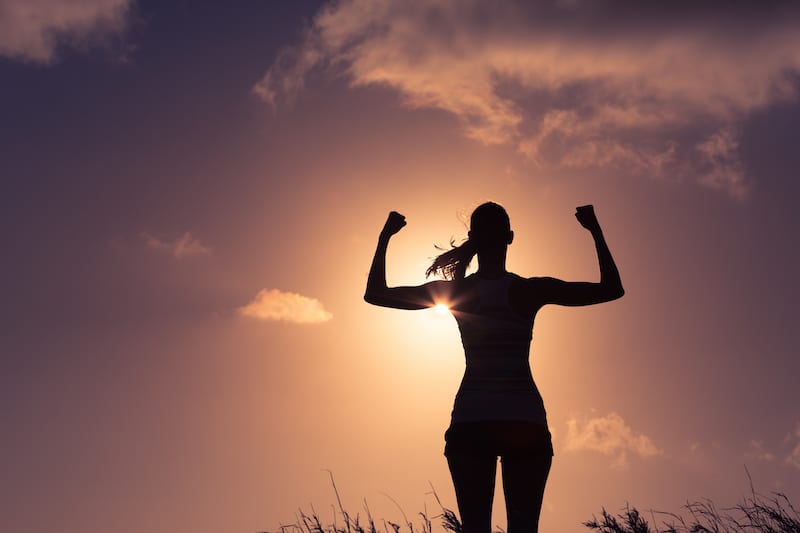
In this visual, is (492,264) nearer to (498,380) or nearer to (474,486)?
(498,380)

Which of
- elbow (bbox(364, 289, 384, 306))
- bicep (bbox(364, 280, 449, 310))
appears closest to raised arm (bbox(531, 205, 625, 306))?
bicep (bbox(364, 280, 449, 310))

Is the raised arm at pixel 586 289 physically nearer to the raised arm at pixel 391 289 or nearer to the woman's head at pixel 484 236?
the woman's head at pixel 484 236

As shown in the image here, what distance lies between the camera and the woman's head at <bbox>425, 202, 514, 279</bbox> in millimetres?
4797

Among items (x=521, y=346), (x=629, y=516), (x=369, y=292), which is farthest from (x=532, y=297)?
(x=629, y=516)

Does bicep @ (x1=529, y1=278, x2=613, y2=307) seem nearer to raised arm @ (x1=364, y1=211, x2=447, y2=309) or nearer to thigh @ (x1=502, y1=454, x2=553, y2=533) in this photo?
raised arm @ (x1=364, y1=211, x2=447, y2=309)

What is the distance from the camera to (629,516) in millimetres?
6652

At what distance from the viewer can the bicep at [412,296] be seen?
15.8 ft

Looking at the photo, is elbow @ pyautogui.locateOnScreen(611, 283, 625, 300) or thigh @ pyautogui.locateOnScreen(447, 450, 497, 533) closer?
thigh @ pyautogui.locateOnScreen(447, 450, 497, 533)

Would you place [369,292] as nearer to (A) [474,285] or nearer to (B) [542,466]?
(A) [474,285]

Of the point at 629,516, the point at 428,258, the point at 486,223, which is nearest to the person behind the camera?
the point at 486,223

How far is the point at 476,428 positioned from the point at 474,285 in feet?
2.61

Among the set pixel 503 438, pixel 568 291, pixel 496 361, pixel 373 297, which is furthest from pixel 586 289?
pixel 373 297

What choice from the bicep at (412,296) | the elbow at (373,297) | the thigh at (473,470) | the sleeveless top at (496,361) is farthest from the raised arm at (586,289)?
the elbow at (373,297)

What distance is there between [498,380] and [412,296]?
0.73 metres
